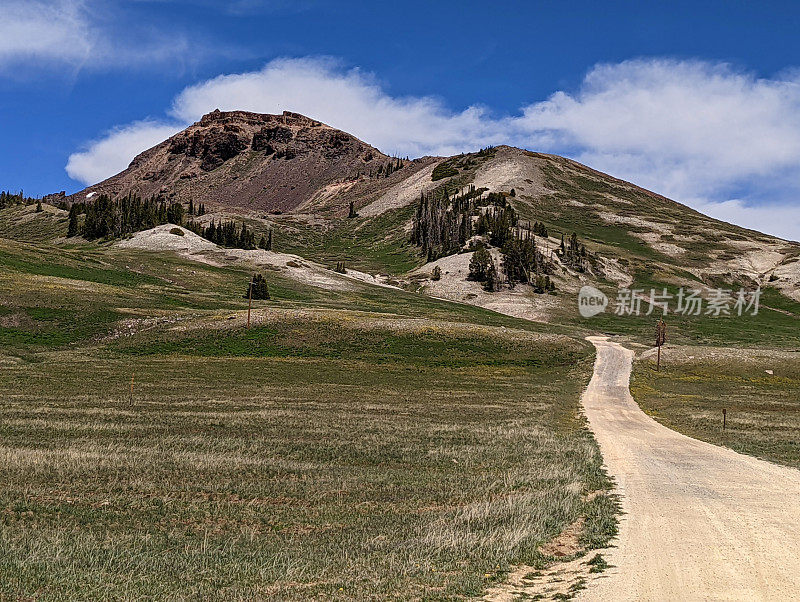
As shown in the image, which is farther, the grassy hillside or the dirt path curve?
the grassy hillside

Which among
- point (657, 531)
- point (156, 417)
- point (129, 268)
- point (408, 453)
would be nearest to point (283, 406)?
point (156, 417)

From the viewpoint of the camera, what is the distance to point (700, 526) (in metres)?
16.6

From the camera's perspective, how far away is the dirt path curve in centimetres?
1227

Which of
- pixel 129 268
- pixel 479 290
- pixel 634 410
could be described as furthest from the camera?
pixel 479 290

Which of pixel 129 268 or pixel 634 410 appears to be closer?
pixel 634 410

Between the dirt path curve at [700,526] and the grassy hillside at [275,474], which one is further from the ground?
the dirt path curve at [700,526]

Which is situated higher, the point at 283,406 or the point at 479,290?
the point at 479,290

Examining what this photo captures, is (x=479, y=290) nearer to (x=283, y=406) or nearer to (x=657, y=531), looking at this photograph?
(x=283, y=406)

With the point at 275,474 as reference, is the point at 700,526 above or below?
above

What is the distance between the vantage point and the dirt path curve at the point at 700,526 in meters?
12.3

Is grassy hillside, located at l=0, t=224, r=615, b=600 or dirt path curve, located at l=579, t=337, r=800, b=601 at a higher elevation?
dirt path curve, located at l=579, t=337, r=800, b=601

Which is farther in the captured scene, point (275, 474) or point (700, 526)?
point (275, 474)

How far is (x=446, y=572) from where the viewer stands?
1339 cm

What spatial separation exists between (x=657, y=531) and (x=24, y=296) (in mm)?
90989
